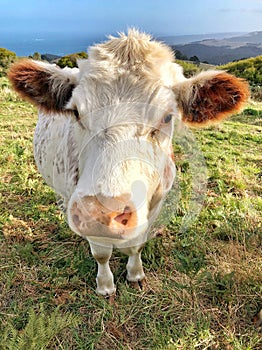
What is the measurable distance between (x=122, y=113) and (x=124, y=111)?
0.8 inches

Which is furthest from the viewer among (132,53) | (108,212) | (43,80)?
(43,80)

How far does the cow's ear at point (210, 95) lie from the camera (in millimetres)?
2496

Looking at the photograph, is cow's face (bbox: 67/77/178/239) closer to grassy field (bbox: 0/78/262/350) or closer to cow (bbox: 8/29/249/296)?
cow (bbox: 8/29/249/296)

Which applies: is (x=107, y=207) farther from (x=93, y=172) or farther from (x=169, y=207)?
(x=169, y=207)

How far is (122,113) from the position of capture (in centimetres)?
214

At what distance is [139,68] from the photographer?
2361 millimetres

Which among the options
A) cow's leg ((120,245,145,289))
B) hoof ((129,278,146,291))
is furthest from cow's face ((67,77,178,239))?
hoof ((129,278,146,291))

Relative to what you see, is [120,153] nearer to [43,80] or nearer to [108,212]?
[108,212]

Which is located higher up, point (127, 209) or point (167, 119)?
point (167, 119)

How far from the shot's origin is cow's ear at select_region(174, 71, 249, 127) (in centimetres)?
250

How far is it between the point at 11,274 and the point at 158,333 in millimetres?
1578

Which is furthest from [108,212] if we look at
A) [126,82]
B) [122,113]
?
[126,82]

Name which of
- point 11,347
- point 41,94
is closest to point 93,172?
point 41,94

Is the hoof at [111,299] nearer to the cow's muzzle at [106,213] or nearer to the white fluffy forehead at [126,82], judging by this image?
the cow's muzzle at [106,213]
